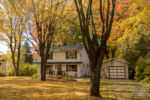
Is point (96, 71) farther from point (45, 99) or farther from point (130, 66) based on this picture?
point (130, 66)

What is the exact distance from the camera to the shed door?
78.6 feet

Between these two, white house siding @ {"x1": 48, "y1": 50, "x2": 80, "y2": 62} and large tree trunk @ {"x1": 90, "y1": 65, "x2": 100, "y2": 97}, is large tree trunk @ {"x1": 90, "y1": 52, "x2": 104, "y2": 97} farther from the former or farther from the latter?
white house siding @ {"x1": 48, "y1": 50, "x2": 80, "y2": 62}

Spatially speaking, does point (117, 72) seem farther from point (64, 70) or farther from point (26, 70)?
point (26, 70)

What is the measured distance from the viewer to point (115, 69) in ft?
79.8

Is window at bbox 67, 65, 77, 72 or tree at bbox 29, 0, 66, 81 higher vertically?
tree at bbox 29, 0, 66, 81

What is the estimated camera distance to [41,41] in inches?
710

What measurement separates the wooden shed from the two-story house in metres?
5.54

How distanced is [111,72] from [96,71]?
→ 16.8m

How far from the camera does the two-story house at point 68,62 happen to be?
28875 mm

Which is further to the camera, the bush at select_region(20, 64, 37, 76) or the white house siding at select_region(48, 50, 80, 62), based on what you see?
the bush at select_region(20, 64, 37, 76)

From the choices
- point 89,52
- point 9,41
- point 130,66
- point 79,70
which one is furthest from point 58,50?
point 89,52

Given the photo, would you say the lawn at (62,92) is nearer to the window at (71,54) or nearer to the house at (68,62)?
the house at (68,62)

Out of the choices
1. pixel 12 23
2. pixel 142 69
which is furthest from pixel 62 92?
pixel 12 23

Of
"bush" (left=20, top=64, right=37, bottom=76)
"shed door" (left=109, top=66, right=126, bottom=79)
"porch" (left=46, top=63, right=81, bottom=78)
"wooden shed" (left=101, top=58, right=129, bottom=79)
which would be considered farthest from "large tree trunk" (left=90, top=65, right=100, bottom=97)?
"bush" (left=20, top=64, right=37, bottom=76)
